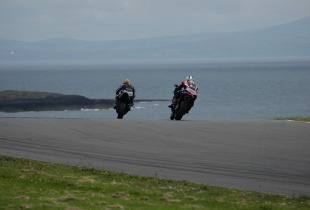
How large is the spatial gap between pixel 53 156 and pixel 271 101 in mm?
89424

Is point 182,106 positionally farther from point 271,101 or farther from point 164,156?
point 271,101

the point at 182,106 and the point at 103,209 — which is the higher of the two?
the point at 182,106

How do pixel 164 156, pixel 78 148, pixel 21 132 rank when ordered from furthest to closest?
pixel 21 132 → pixel 78 148 → pixel 164 156

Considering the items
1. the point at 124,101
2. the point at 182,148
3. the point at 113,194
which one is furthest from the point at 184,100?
the point at 113,194

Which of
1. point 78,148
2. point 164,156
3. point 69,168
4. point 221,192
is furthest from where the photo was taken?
point 78,148

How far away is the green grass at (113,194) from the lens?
39.0 ft

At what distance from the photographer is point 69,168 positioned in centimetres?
1627

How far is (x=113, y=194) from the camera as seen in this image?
12922 millimetres

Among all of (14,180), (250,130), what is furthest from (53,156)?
(250,130)

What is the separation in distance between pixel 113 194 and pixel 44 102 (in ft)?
292

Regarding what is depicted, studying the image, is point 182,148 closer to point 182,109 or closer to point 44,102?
point 182,109

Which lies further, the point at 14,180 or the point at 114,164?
the point at 114,164

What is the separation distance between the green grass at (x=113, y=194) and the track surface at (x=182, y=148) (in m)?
0.87

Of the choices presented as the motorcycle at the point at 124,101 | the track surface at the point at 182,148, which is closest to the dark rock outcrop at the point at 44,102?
the motorcycle at the point at 124,101
